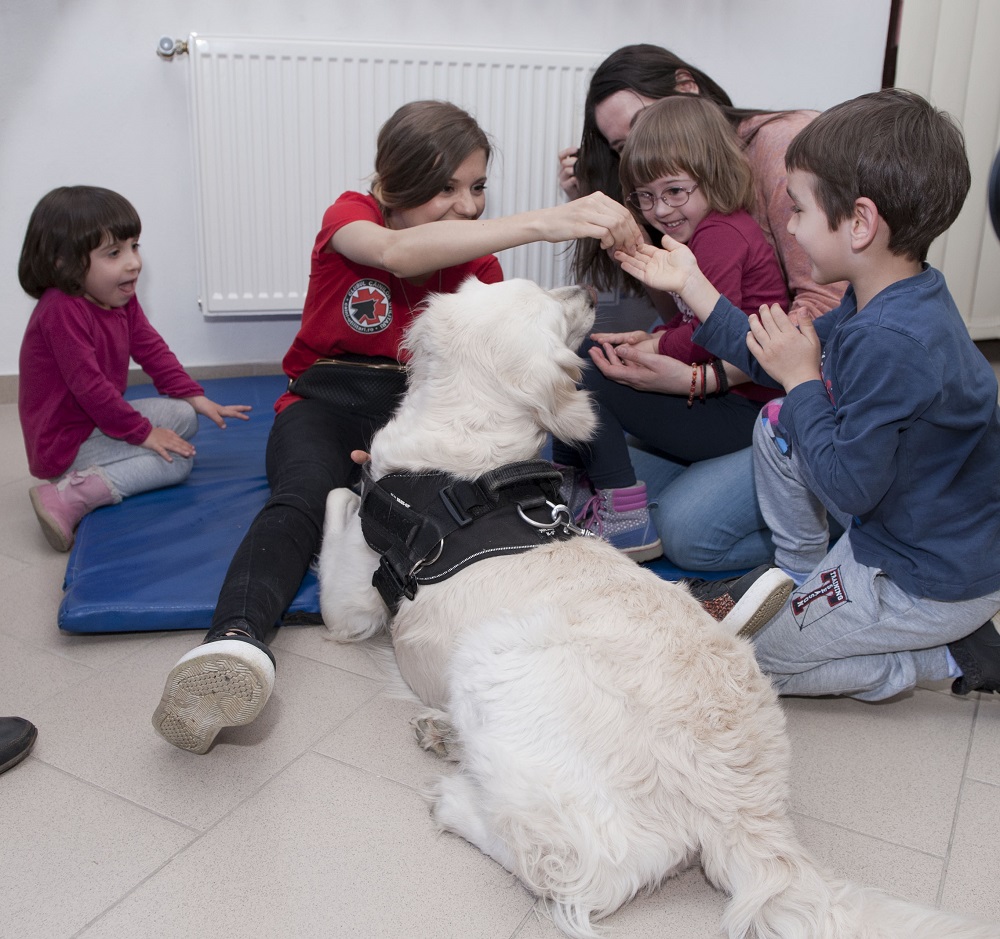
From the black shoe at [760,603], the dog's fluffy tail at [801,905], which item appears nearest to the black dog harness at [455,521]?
the black shoe at [760,603]

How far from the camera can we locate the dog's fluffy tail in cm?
111

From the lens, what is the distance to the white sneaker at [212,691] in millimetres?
1504

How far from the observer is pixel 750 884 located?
122 cm

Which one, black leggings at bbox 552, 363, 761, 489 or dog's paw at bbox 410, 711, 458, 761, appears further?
black leggings at bbox 552, 363, 761, 489

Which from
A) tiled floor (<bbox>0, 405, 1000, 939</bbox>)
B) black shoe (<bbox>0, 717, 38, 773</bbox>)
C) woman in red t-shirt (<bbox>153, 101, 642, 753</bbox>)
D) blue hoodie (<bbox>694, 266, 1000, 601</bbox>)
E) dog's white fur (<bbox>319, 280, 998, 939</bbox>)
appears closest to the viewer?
dog's white fur (<bbox>319, 280, 998, 939</bbox>)

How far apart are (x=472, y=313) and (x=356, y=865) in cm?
96

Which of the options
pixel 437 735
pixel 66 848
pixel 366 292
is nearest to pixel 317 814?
pixel 437 735

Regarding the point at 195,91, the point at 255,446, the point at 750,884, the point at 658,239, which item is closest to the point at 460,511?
the point at 750,884

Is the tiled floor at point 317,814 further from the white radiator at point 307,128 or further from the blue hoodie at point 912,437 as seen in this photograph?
the white radiator at point 307,128

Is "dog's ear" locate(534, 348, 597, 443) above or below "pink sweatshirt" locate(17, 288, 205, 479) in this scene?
above

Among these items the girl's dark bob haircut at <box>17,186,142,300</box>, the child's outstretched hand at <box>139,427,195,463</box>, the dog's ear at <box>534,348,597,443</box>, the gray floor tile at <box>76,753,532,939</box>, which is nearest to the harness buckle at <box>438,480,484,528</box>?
the dog's ear at <box>534,348,597,443</box>

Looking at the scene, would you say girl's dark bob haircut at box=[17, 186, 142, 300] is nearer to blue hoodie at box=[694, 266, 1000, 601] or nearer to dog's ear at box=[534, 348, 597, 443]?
dog's ear at box=[534, 348, 597, 443]

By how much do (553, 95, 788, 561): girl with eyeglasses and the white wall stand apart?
5.20ft

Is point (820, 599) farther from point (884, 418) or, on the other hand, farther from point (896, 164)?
point (896, 164)
